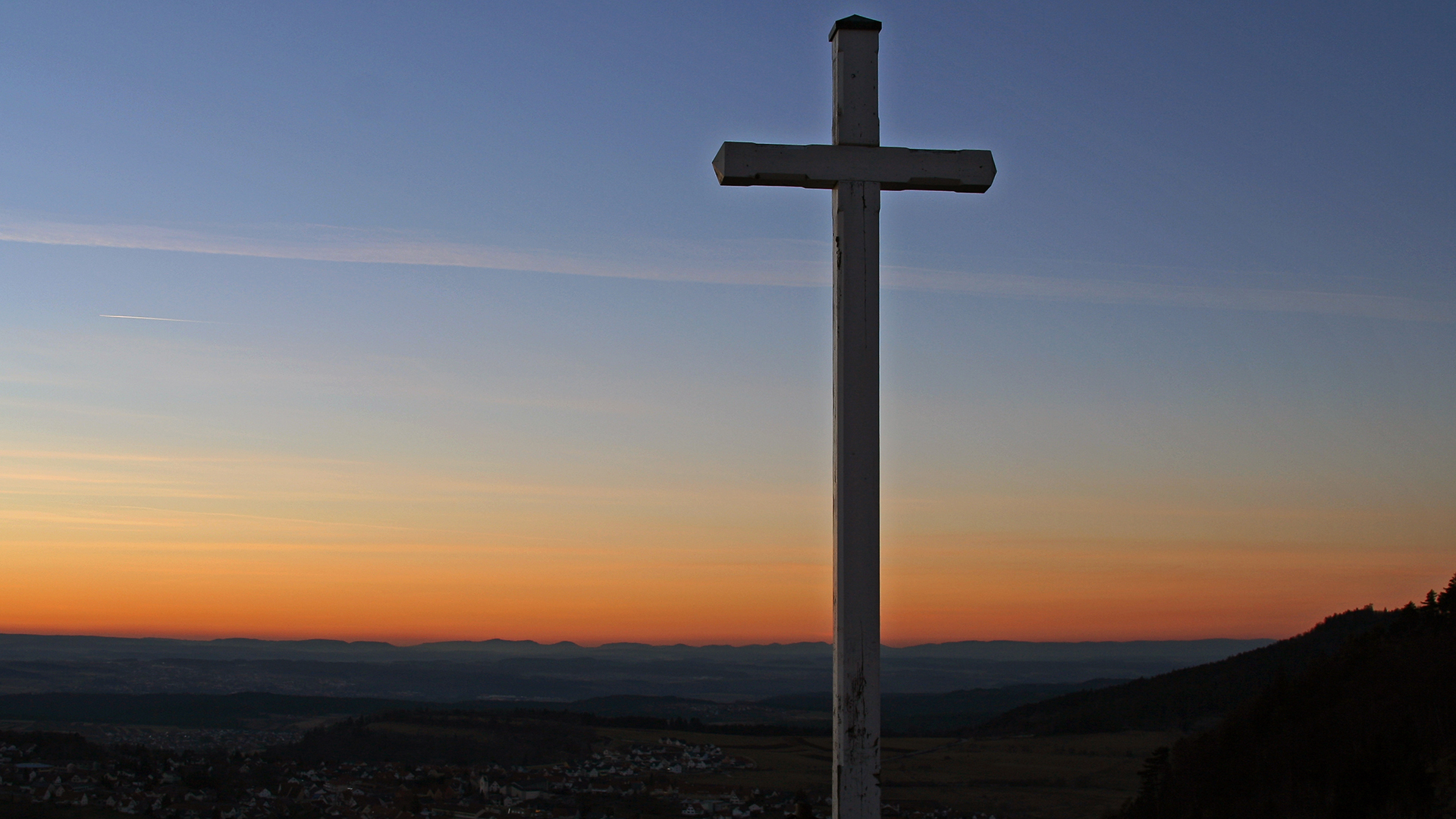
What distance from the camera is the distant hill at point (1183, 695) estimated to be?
41844 mm

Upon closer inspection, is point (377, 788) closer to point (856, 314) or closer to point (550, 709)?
point (550, 709)

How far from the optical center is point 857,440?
535cm

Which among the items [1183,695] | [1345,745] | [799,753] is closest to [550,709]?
[799,753]

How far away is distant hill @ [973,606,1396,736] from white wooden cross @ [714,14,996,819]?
30722 mm

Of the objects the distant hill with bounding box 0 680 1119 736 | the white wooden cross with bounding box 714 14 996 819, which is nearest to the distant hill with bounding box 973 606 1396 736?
the distant hill with bounding box 0 680 1119 736

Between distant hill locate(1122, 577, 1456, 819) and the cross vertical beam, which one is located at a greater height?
the cross vertical beam

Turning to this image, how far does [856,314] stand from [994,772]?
55660 millimetres

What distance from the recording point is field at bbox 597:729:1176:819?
47125mm

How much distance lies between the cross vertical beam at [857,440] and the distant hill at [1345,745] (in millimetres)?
9929

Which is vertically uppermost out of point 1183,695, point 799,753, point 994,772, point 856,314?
point 856,314

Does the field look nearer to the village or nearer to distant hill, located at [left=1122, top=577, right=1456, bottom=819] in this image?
the village

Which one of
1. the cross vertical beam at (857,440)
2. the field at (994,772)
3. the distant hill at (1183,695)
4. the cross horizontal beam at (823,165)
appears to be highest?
the cross horizontal beam at (823,165)

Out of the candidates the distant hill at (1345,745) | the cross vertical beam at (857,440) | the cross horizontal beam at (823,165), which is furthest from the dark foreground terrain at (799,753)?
the cross horizontal beam at (823,165)

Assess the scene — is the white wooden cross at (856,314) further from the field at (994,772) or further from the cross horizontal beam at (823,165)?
the field at (994,772)
